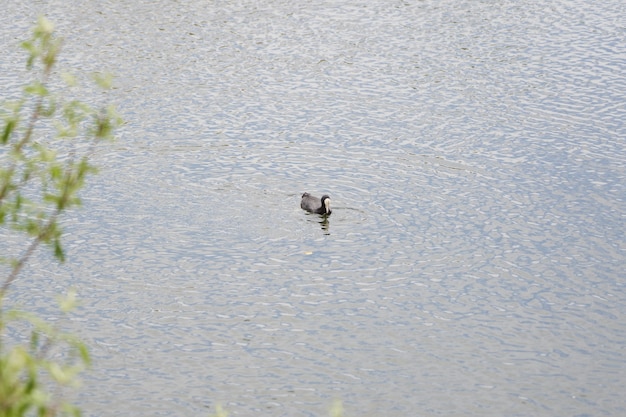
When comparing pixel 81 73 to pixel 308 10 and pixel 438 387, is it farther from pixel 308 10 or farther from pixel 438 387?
pixel 438 387

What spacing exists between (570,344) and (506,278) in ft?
8.31

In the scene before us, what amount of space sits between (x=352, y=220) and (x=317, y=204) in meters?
0.87

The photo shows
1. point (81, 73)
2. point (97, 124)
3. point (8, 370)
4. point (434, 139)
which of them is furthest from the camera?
point (81, 73)

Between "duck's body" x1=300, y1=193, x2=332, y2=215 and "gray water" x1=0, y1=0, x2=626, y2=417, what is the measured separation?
192 mm

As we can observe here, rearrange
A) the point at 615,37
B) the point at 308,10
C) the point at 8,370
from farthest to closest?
the point at 308,10
the point at 615,37
the point at 8,370

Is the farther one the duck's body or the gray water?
the duck's body

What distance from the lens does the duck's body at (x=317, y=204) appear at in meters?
22.3

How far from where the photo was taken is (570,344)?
17.8 meters

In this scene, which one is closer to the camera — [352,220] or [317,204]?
[317,204]

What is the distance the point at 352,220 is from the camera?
22609 millimetres

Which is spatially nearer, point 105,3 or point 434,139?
point 434,139

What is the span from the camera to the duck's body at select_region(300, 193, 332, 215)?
73.3 feet

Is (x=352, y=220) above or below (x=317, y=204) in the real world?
below

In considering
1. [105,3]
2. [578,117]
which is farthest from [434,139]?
[105,3]
